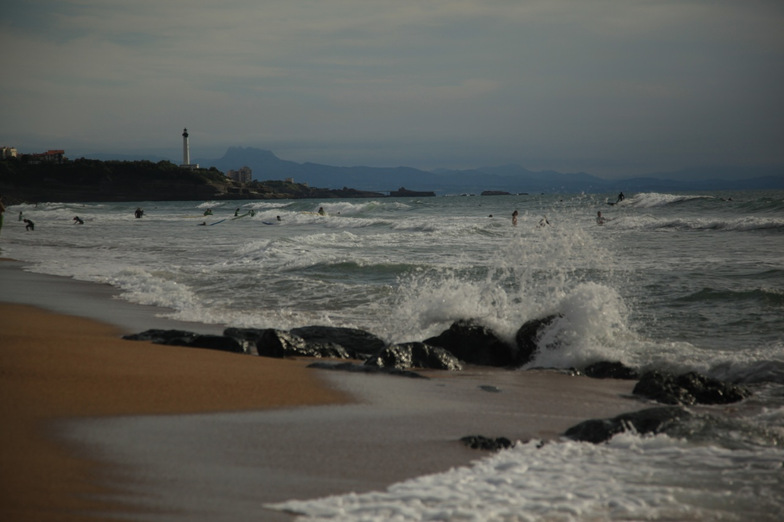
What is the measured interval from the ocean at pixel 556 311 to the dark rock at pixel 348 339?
1.01 metres

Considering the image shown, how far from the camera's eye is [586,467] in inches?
163

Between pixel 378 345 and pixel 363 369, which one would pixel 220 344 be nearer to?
pixel 363 369

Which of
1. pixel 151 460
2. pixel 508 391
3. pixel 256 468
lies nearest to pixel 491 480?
pixel 256 468

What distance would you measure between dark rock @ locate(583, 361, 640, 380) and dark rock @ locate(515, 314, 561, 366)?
827mm

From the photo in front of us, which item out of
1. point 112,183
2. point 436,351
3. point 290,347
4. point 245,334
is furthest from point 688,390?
point 112,183

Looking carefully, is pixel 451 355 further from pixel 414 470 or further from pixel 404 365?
pixel 414 470

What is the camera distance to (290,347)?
800cm

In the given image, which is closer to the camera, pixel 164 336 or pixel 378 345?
pixel 164 336

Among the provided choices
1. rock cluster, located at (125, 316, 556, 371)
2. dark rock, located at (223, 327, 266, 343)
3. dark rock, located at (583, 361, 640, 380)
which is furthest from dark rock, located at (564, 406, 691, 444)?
dark rock, located at (223, 327, 266, 343)

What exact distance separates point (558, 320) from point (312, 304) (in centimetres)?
519

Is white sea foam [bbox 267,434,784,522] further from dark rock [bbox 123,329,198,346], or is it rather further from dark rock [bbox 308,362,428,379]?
dark rock [bbox 123,329,198,346]

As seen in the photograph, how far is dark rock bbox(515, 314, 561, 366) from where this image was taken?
8320mm

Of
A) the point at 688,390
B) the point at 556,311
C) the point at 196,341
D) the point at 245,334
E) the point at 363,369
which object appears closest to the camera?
the point at 688,390

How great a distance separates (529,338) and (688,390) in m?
2.35
